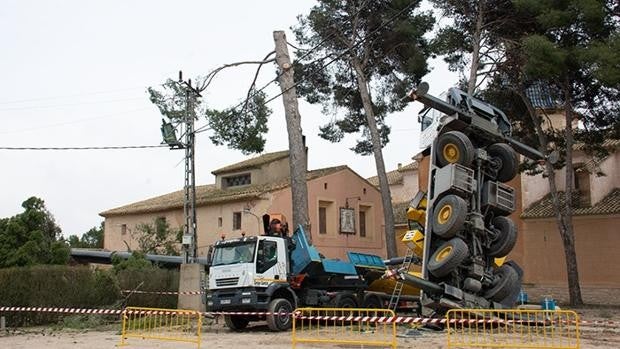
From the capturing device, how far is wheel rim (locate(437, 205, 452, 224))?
50.6ft

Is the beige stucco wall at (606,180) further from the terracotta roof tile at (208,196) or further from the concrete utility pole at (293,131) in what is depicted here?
the concrete utility pole at (293,131)

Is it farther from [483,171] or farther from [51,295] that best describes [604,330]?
[51,295]

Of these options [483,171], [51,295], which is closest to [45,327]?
[51,295]

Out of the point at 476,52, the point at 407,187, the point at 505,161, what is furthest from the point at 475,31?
the point at 407,187

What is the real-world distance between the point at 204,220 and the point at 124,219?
24.2ft

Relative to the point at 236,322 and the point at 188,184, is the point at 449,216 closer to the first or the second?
the point at 236,322

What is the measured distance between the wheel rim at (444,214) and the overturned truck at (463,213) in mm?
23

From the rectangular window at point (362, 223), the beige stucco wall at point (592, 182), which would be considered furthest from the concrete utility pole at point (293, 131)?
the beige stucco wall at point (592, 182)

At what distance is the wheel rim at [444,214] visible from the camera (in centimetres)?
1541

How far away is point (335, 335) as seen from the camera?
1453 centimetres

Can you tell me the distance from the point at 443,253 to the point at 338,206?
842 inches

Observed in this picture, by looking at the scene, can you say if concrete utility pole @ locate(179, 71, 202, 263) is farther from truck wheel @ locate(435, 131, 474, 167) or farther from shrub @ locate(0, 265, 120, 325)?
truck wheel @ locate(435, 131, 474, 167)

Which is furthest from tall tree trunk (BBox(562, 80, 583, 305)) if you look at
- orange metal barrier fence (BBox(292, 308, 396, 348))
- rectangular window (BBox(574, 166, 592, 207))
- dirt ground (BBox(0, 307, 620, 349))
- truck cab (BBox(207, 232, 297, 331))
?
truck cab (BBox(207, 232, 297, 331))

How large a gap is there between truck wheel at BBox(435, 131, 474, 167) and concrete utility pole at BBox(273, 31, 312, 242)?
5894mm
